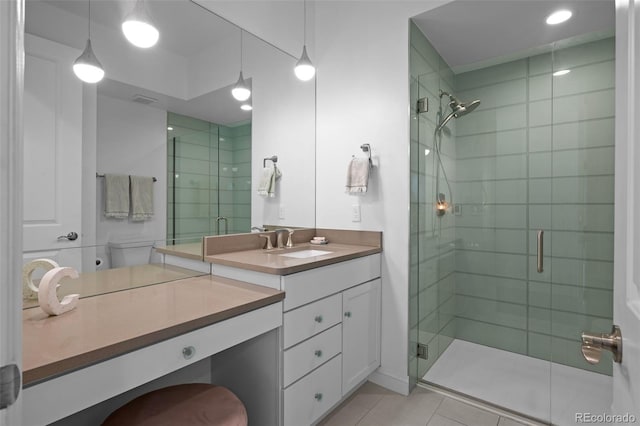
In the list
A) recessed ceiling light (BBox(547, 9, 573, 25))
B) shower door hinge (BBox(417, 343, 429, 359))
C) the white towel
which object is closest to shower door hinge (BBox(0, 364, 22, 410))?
the white towel

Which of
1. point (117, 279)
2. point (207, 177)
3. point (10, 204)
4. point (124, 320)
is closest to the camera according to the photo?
point (10, 204)

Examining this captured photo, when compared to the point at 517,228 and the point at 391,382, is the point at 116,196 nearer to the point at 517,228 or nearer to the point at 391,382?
the point at 391,382

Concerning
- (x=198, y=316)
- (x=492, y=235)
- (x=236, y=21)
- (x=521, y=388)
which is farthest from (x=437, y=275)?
(x=236, y=21)

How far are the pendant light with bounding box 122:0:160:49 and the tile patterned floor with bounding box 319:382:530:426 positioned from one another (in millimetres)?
2239

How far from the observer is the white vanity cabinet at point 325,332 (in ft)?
5.06

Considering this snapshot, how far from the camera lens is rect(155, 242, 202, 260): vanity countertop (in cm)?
176

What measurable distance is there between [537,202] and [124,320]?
94.9 inches

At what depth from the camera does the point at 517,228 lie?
7.67 feet

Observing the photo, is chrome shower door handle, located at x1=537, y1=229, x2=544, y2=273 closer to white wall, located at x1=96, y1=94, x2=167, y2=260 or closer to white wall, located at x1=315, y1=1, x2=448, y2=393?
white wall, located at x1=315, y1=1, x2=448, y2=393

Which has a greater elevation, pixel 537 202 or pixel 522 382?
pixel 537 202

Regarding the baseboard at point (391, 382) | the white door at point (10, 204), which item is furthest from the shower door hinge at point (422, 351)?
the white door at point (10, 204)

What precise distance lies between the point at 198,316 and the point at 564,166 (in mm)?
2170

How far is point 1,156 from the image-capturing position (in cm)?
42

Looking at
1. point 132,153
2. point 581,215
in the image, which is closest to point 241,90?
point 132,153
